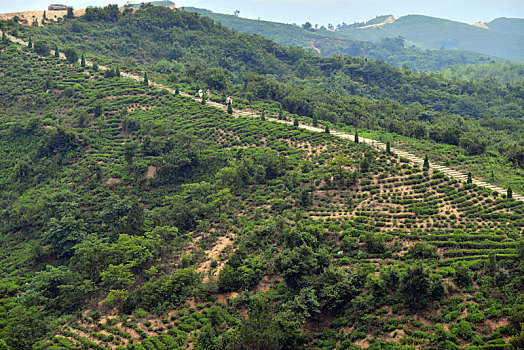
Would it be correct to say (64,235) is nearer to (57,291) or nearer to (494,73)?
(57,291)

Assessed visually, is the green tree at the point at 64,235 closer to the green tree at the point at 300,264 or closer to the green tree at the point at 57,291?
the green tree at the point at 57,291

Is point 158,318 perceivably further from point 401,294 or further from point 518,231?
point 518,231

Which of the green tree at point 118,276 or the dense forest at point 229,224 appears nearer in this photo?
the dense forest at point 229,224

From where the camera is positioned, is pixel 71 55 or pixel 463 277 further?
pixel 71 55

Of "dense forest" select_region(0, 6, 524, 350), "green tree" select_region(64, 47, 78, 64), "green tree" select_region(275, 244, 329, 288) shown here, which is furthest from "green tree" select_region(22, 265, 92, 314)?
"green tree" select_region(64, 47, 78, 64)

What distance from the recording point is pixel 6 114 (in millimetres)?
59906

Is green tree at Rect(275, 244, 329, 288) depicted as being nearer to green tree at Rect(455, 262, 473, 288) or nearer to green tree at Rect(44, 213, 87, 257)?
green tree at Rect(455, 262, 473, 288)

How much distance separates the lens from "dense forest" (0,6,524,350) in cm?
2698

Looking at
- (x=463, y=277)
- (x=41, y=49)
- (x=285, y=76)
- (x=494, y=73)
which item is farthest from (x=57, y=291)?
(x=494, y=73)

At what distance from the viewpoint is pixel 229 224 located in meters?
41.0

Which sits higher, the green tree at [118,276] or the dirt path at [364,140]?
the dirt path at [364,140]

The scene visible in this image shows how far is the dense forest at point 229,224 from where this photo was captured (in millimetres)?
26984

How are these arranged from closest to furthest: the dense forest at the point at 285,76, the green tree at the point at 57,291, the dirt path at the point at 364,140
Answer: the green tree at the point at 57,291, the dirt path at the point at 364,140, the dense forest at the point at 285,76

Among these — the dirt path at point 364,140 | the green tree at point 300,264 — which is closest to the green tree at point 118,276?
the green tree at point 300,264
